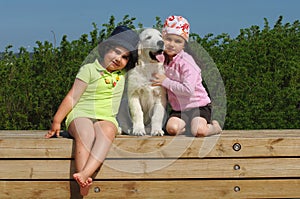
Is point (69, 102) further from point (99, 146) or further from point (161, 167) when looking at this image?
point (161, 167)

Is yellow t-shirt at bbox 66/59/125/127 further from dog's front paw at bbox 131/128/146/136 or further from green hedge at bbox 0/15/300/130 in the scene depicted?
green hedge at bbox 0/15/300/130

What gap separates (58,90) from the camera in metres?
5.68

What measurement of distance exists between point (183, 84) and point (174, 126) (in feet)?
1.15

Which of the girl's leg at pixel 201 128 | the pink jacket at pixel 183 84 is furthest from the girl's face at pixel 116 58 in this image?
the girl's leg at pixel 201 128

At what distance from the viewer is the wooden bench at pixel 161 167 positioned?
4.23 m

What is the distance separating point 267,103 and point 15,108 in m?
2.76

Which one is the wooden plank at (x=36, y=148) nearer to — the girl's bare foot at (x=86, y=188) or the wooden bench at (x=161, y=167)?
the wooden bench at (x=161, y=167)

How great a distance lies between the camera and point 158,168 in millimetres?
4270

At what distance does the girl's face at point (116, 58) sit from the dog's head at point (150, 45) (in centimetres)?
13

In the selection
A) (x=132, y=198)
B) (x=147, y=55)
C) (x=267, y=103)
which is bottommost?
(x=132, y=198)

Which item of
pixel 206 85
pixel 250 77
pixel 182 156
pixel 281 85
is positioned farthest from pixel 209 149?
pixel 281 85

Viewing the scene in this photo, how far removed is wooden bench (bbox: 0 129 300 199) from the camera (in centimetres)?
423

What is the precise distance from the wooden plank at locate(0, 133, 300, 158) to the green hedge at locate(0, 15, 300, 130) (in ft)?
4.56

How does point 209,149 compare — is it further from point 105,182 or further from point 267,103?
point 267,103
